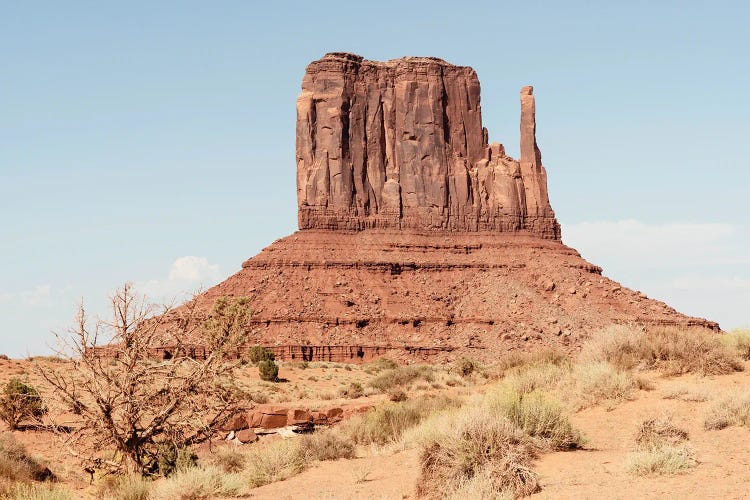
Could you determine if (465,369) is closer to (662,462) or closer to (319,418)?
(319,418)

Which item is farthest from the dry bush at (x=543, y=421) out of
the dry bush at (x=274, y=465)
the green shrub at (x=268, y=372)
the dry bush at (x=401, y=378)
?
the green shrub at (x=268, y=372)

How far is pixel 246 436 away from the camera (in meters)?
27.5

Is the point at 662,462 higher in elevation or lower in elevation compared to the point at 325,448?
higher

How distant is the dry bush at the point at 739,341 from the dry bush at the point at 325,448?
369 inches

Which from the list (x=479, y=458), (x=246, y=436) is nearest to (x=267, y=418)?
(x=246, y=436)

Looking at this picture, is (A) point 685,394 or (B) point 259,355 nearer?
(A) point 685,394

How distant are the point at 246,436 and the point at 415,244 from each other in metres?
66.1

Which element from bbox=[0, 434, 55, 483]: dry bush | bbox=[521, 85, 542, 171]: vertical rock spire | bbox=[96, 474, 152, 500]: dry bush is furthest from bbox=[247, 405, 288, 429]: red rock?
bbox=[521, 85, 542, 171]: vertical rock spire

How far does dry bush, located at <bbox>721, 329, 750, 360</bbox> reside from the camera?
74.5 ft

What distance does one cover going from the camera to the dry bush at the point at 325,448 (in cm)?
1948

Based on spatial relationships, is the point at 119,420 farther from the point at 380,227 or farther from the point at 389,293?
the point at 380,227

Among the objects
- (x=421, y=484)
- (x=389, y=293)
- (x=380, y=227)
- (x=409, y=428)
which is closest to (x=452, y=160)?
(x=380, y=227)

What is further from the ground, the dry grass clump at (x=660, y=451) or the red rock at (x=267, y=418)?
the dry grass clump at (x=660, y=451)

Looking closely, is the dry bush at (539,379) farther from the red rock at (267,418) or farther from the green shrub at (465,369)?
the green shrub at (465,369)
